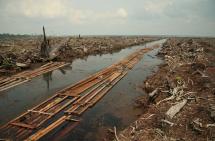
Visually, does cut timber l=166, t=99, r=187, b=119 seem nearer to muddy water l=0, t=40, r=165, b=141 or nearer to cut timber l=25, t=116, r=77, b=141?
muddy water l=0, t=40, r=165, b=141

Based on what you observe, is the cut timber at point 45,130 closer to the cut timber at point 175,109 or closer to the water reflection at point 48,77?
the cut timber at point 175,109

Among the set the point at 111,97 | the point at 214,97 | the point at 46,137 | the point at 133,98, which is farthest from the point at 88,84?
the point at 214,97

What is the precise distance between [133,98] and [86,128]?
451cm

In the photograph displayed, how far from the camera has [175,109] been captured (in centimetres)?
789

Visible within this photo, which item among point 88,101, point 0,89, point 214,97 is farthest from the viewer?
point 0,89

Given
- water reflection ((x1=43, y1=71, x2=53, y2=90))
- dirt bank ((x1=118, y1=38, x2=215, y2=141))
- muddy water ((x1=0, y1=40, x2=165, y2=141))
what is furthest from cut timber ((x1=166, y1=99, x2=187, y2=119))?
water reflection ((x1=43, y1=71, x2=53, y2=90))

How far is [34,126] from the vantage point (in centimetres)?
748

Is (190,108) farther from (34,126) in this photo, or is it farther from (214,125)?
(34,126)

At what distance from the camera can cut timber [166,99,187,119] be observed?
24.5 feet

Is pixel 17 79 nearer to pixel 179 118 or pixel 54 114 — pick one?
pixel 54 114

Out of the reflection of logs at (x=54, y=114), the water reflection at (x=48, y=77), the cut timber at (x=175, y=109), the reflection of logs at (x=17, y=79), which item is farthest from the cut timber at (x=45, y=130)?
the reflection of logs at (x=17, y=79)

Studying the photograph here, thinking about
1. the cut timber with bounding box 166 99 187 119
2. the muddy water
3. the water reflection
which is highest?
the cut timber with bounding box 166 99 187 119

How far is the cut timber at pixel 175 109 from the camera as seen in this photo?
748 cm

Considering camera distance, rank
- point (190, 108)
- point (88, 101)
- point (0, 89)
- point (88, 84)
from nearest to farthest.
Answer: point (190, 108)
point (88, 101)
point (0, 89)
point (88, 84)
